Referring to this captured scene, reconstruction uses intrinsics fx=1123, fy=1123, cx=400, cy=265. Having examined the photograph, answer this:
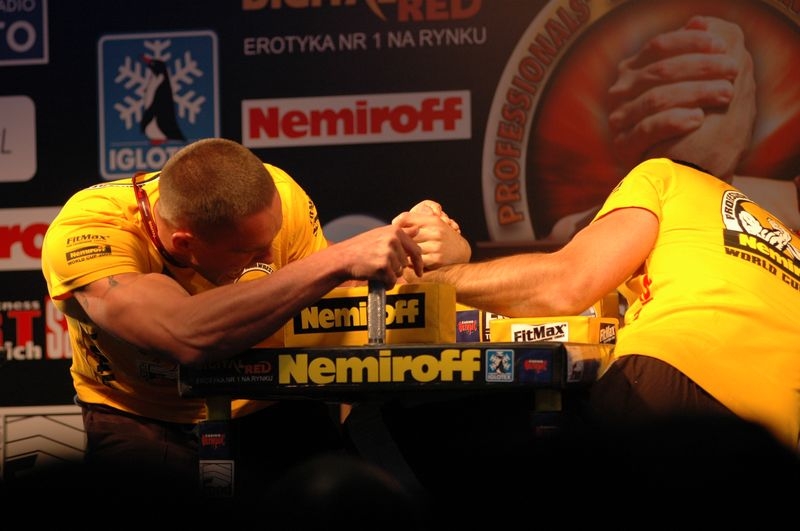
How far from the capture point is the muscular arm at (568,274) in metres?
2.05

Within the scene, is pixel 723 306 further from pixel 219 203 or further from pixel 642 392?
pixel 219 203

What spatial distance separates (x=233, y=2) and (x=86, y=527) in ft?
9.51

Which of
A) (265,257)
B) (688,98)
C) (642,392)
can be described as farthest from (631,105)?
(642,392)

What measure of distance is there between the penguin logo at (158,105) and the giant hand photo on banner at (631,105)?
103 cm

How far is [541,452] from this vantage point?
1182 mm

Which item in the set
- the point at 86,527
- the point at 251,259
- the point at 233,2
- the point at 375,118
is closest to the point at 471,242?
the point at 375,118

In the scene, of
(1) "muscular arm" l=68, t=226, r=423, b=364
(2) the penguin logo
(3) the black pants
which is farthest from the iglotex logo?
(1) "muscular arm" l=68, t=226, r=423, b=364

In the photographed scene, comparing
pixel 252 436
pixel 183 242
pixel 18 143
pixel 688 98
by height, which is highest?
pixel 688 98

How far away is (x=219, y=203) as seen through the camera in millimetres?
2109

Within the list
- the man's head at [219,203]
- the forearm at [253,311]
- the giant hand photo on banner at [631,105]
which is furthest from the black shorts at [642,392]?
the giant hand photo on banner at [631,105]

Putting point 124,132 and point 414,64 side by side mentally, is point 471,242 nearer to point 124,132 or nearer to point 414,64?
point 414,64

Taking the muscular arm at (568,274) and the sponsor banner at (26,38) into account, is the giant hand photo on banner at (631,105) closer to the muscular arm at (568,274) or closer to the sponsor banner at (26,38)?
the muscular arm at (568,274)

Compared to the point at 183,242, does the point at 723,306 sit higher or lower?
lower

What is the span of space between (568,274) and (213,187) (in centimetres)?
68
